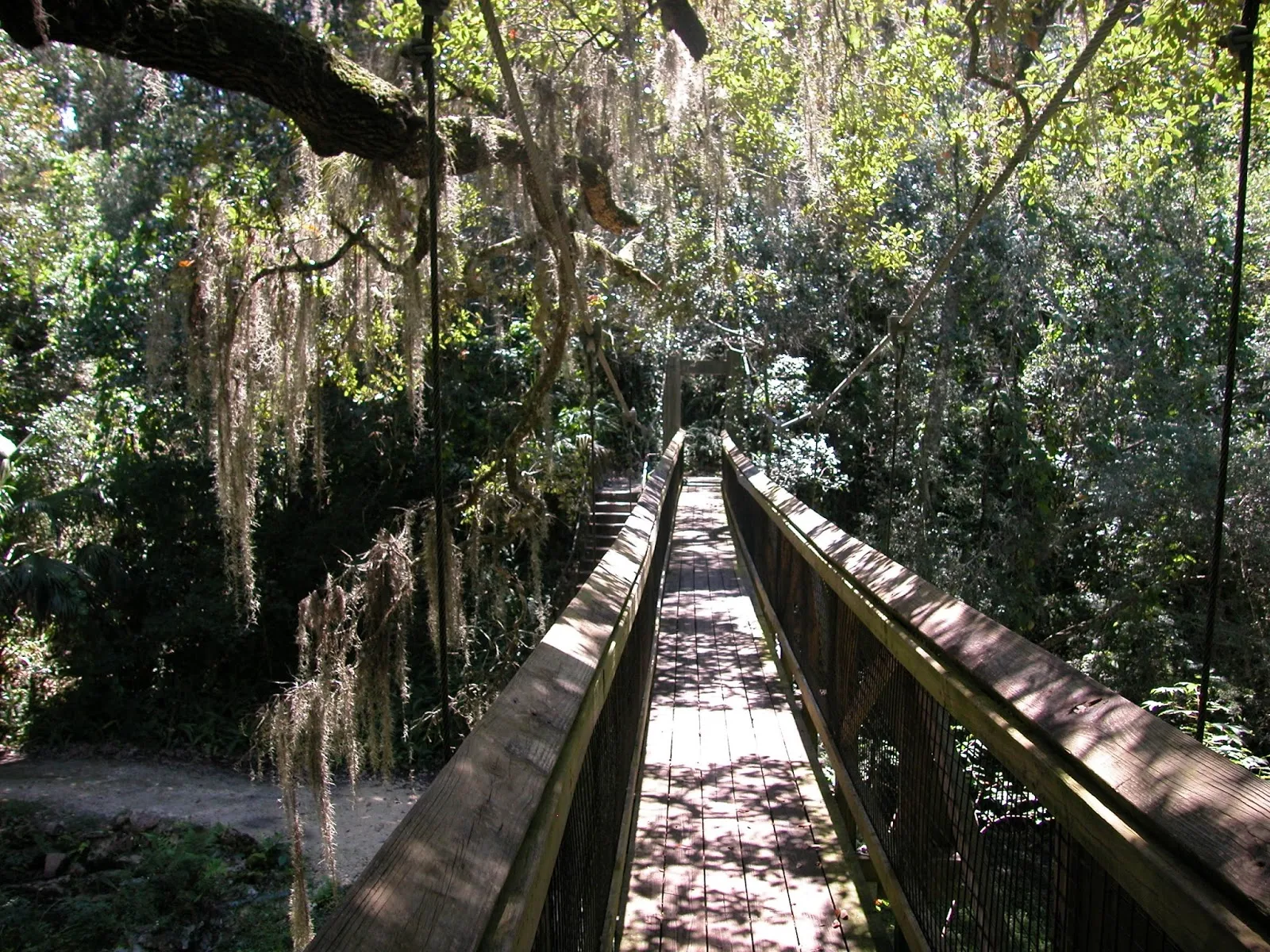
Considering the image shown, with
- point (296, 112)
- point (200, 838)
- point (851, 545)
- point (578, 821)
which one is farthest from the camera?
point (200, 838)

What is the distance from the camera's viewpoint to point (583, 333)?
7398 millimetres

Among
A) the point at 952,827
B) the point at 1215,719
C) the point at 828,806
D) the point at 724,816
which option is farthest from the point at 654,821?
the point at 1215,719

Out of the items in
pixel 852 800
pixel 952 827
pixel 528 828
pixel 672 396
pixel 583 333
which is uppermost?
pixel 583 333

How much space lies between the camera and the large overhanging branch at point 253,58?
336 cm

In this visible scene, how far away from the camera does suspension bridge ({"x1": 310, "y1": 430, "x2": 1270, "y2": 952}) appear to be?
0.98m

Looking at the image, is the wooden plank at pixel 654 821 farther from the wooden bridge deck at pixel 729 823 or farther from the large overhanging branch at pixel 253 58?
the large overhanging branch at pixel 253 58

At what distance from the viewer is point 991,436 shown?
13.1 m

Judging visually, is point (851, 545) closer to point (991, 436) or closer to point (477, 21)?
point (477, 21)

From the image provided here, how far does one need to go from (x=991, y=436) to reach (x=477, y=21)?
8.62 meters

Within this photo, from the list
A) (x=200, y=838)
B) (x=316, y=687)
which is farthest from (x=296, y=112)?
(x=200, y=838)

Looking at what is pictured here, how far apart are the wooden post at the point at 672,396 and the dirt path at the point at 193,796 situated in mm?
4845

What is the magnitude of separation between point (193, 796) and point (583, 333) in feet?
21.8

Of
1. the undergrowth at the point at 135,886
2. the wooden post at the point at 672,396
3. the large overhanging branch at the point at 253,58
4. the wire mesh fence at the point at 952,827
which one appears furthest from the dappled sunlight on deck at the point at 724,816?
the wooden post at the point at 672,396

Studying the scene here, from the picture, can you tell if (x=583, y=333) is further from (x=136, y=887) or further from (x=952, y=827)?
(x=952, y=827)
